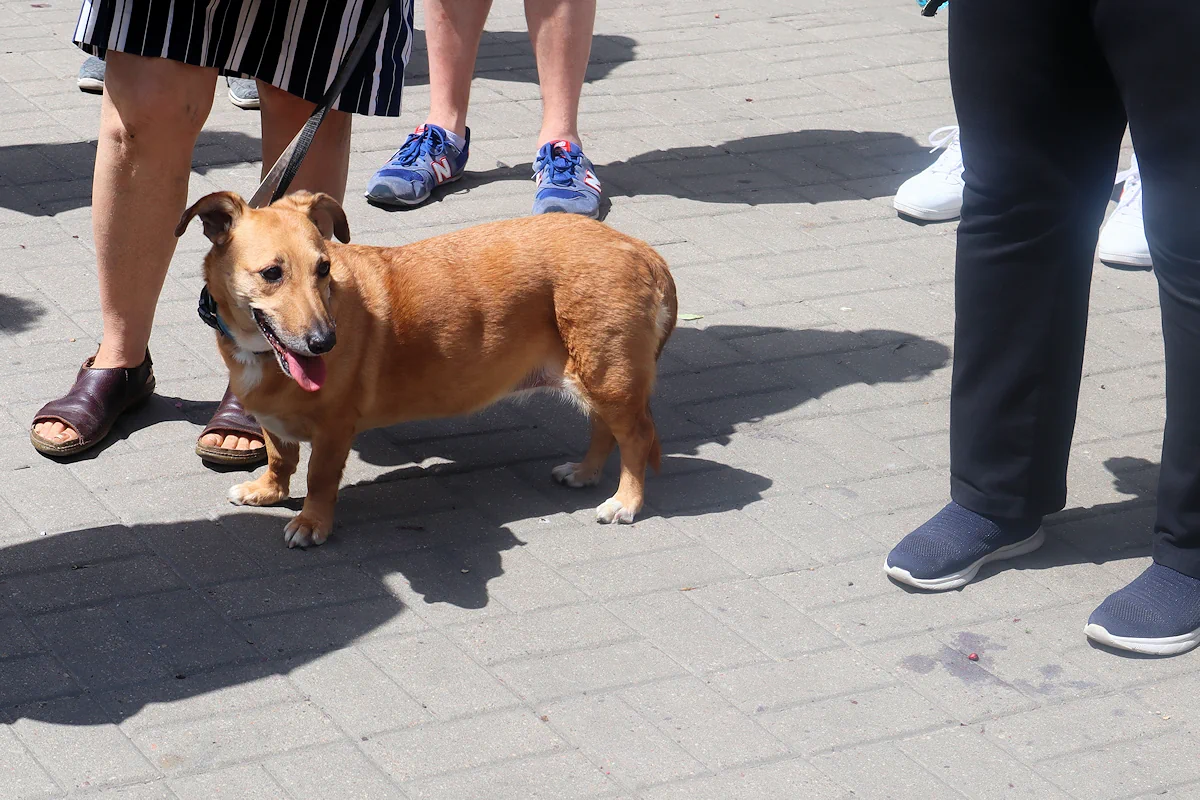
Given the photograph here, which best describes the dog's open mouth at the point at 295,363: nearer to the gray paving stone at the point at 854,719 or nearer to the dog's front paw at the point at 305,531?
the dog's front paw at the point at 305,531

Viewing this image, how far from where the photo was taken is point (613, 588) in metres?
3.67

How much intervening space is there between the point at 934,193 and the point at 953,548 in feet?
9.12

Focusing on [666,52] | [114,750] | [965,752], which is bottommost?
[114,750]

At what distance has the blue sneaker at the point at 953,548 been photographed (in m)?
3.68

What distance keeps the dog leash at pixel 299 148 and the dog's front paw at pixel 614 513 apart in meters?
1.12

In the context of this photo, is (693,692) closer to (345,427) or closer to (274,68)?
(345,427)

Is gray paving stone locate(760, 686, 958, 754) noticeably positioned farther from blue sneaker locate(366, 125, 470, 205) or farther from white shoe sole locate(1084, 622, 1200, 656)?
blue sneaker locate(366, 125, 470, 205)

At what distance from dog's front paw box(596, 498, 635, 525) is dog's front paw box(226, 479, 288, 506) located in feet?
2.96

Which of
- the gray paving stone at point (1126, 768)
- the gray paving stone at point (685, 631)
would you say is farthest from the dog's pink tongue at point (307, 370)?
the gray paving stone at point (1126, 768)

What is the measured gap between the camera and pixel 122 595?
3.49 metres

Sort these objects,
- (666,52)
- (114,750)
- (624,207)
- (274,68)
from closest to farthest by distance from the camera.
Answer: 1. (114,750)
2. (274,68)
3. (624,207)
4. (666,52)

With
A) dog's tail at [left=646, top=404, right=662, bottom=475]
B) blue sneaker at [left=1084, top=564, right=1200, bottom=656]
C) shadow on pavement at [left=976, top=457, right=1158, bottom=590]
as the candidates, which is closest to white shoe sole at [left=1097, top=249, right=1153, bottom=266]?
shadow on pavement at [left=976, top=457, right=1158, bottom=590]

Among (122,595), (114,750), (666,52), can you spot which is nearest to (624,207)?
(666,52)

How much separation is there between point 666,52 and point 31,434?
487cm
